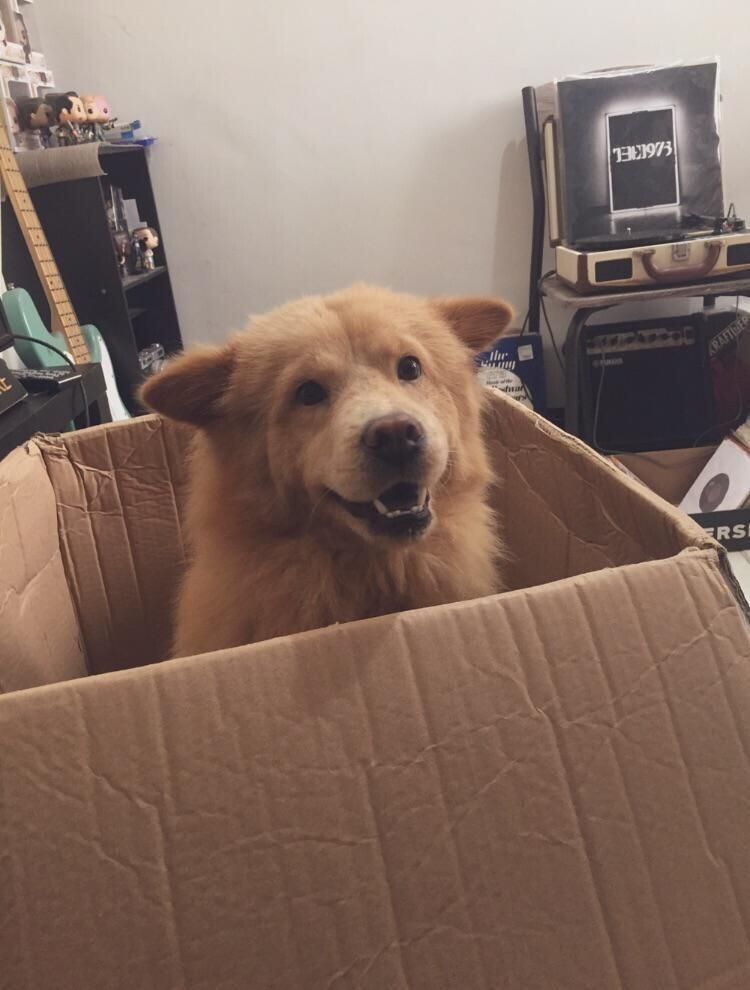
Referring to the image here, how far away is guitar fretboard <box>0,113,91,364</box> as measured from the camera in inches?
107

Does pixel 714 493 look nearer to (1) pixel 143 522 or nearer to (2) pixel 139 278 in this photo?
(1) pixel 143 522

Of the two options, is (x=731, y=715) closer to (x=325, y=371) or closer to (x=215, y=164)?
(x=325, y=371)

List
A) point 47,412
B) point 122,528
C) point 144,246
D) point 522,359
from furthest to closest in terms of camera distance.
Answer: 1. point 522,359
2. point 144,246
3. point 47,412
4. point 122,528

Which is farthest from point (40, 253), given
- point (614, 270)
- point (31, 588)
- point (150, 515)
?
point (614, 270)

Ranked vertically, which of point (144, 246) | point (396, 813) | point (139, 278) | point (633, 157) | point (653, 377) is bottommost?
point (653, 377)

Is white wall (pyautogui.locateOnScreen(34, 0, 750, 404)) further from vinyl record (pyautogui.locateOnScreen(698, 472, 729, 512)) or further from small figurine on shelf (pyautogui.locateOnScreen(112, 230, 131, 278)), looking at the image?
vinyl record (pyautogui.locateOnScreen(698, 472, 729, 512))

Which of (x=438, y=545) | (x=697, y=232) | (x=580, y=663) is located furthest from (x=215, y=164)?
(x=580, y=663)

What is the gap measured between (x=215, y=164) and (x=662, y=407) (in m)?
2.31

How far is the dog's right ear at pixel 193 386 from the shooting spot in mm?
1128

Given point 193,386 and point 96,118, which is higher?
point 96,118

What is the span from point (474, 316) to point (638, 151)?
2208 mm

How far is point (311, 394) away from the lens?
1.12 meters

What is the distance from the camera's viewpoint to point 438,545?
116cm

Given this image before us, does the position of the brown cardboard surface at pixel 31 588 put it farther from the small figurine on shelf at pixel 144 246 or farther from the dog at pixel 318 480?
the small figurine on shelf at pixel 144 246
